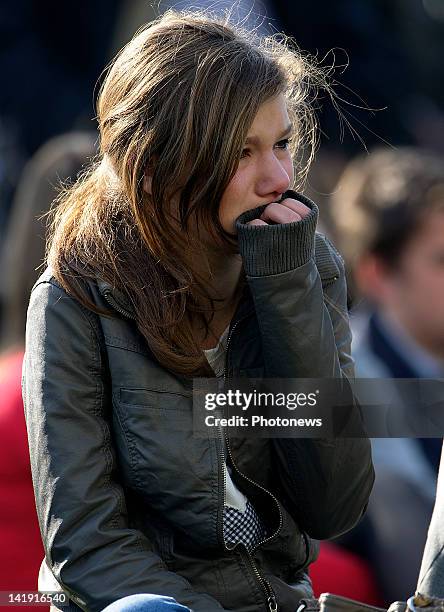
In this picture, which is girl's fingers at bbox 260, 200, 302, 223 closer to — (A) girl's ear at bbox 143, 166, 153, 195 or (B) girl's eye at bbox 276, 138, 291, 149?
(B) girl's eye at bbox 276, 138, 291, 149

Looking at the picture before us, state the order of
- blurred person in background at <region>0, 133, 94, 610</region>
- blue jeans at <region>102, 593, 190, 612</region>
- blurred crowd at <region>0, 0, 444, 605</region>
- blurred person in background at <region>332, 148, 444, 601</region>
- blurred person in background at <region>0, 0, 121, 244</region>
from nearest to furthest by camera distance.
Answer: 1. blue jeans at <region>102, 593, 190, 612</region>
2. blurred person in background at <region>0, 133, 94, 610</region>
3. blurred crowd at <region>0, 0, 444, 605</region>
4. blurred person in background at <region>332, 148, 444, 601</region>
5. blurred person in background at <region>0, 0, 121, 244</region>

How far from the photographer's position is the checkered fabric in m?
2.36

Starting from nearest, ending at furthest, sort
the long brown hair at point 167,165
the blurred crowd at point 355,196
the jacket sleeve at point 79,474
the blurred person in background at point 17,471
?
1. the jacket sleeve at point 79,474
2. the long brown hair at point 167,165
3. the blurred person in background at point 17,471
4. the blurred crowd at point 355,196

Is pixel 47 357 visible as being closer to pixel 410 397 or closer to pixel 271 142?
pixel 271 142

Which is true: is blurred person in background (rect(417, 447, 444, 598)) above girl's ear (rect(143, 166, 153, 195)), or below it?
below

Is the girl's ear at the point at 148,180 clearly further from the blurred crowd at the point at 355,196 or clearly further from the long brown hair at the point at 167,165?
the blurred crowd at the point at 355,196

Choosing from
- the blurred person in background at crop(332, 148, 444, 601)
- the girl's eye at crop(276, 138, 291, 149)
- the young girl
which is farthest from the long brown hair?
the blurred person in background at crop(332, 148, 444, 601)

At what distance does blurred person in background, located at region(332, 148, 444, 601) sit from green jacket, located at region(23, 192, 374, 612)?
1007 mm

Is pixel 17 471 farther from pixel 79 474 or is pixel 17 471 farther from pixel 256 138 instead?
pixel 256 138

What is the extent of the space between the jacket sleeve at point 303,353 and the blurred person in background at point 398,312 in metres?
0.92

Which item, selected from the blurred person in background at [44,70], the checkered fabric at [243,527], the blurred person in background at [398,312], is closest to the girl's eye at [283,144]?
the checkered fabric at [243,527]

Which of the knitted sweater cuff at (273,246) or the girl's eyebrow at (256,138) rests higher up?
the girl's eyebrow at (256,138)

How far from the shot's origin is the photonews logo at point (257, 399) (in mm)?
2389

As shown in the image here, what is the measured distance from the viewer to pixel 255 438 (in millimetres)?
2422
